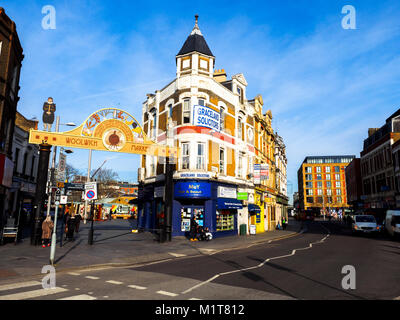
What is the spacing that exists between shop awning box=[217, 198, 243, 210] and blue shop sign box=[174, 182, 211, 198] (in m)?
1.77

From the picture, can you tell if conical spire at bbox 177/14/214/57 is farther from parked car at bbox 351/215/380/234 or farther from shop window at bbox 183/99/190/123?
parked car at bbox 351/215/380/234

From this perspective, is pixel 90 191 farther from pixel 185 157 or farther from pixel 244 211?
pixel 244 211

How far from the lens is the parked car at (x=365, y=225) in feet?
90.9

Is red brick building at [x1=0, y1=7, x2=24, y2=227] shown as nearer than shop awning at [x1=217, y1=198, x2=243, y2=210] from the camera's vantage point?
Yes

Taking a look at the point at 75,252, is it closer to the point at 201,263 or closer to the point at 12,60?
the point at 201,263

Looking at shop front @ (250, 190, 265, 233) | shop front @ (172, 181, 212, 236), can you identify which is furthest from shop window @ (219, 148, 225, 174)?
shop front @ (250, 190, 265, 233)

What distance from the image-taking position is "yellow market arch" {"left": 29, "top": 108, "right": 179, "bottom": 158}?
17422 mm

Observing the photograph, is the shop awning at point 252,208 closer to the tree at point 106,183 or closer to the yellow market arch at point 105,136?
the yellow market arch at point 105,136

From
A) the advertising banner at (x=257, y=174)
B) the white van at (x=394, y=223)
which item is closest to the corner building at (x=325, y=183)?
the white van at (x=394, y=223)

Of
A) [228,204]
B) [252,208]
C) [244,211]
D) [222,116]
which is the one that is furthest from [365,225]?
[222,116]

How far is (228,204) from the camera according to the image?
82.0ft
